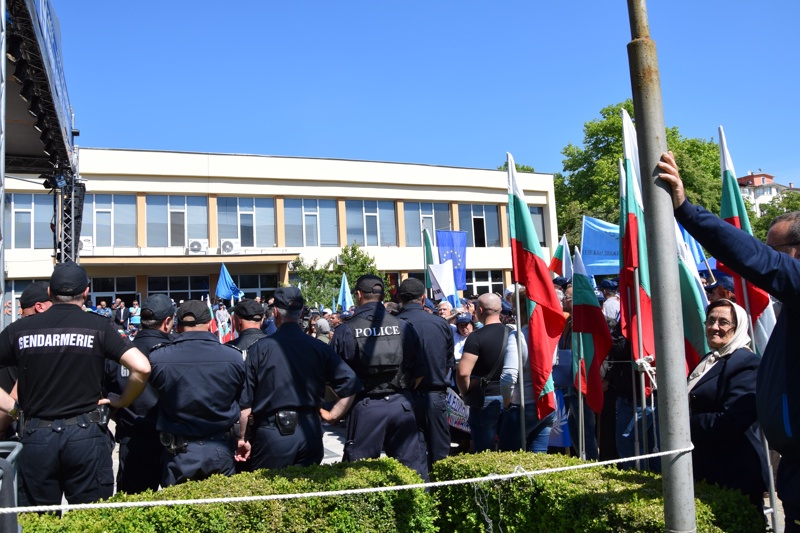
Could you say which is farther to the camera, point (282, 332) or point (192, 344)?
point (282, 332)

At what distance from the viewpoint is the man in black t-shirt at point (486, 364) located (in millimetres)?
6281

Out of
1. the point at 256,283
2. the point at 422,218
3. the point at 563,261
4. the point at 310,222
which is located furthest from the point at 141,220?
the point at 563,261

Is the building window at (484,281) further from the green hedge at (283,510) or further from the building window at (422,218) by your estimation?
the green hedge at (283,510)

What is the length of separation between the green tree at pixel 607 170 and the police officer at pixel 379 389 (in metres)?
37.1

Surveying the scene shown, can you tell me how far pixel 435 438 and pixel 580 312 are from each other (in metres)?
1.80

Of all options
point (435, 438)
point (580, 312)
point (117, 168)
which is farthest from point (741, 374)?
point (117, 168)

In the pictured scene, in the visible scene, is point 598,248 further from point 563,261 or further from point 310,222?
point 310,222

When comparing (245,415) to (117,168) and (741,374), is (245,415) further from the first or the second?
(117,168)

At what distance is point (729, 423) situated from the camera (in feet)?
13.1

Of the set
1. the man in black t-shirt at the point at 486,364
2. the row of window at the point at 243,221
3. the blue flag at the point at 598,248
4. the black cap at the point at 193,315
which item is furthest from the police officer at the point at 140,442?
the row of window at the point at 243,221

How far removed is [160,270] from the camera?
3366 centimetres

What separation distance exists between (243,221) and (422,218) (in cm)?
1024

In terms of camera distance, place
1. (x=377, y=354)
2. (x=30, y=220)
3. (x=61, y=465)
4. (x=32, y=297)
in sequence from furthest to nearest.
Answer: (x=30, y=220) → (x=377, y=354) → (x=32, y=297) → (x=61, y=465)

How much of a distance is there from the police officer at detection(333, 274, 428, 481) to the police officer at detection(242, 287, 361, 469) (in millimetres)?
509
